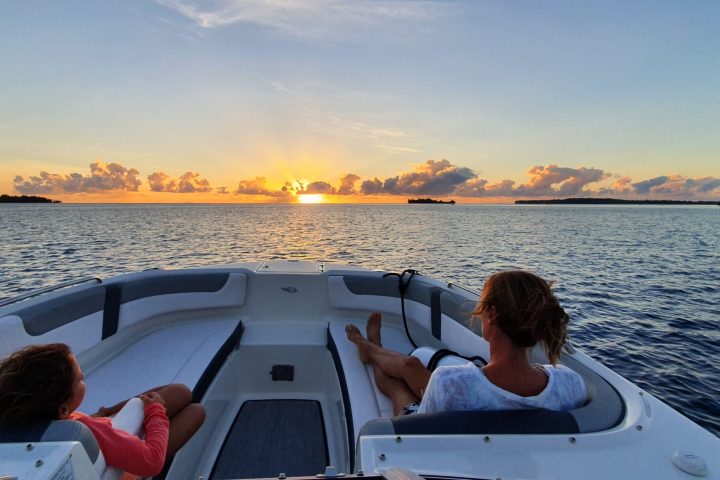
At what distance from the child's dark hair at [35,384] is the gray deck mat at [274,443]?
147cm

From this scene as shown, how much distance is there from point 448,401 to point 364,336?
2236 millimetres

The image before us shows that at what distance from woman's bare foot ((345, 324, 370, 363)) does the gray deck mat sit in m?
0.58

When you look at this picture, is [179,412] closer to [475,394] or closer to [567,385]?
[475,394]

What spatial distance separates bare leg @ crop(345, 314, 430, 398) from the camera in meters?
2.38

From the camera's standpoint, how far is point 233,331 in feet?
11.8

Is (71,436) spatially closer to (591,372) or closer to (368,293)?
(591,372)

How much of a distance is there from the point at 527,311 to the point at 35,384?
1571mm

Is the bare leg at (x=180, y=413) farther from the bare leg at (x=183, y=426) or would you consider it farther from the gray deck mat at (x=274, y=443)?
the gray deck mat at (x=274, y=443)

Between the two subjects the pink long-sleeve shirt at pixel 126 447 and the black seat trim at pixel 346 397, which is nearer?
the pink long-sleeve shirt at pixel 126 447

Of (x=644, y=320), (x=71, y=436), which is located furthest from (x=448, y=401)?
(x=644, y=320)

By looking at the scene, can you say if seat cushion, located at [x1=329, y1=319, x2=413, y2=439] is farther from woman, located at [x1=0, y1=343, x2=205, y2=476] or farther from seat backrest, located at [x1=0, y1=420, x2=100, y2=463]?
seat backrest, located at [x1=0, y1=420, x2=100, y2=463]

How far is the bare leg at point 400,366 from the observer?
2.38 meters

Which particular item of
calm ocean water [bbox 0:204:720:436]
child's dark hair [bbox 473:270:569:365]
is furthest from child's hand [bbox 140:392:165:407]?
calm ocean water [bbox 0:204:720:436]

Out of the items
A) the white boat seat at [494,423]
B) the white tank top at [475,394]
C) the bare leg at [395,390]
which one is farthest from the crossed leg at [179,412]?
the white tank top at [475,394]
